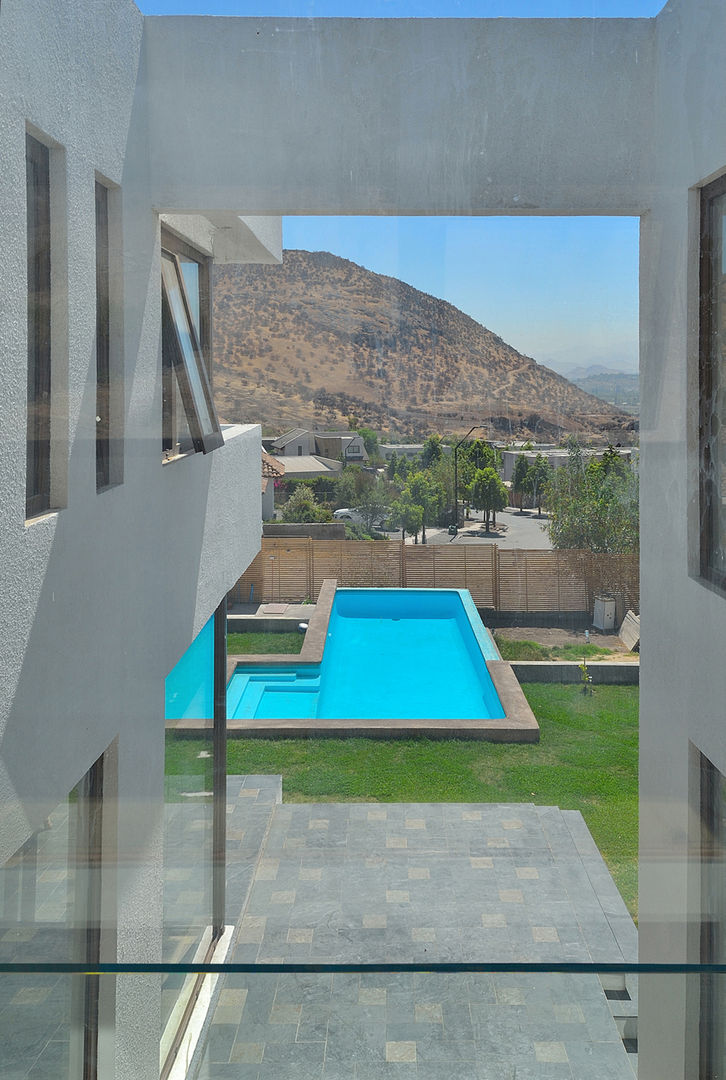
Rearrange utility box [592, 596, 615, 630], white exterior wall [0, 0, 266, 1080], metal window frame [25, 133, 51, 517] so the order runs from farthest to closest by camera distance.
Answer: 1. utility box [592, 596, 615, 630]
2. metal window frame [25, 133, 51, 517]
3. white exterior wall [0, 0, 266, 1080]

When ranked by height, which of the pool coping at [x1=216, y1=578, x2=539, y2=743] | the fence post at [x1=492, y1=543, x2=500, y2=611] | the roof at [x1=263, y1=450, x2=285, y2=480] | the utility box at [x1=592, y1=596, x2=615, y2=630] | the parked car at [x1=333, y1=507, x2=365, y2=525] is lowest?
the pool coping at [x1=216, y1=578, x2=539, y2=743]

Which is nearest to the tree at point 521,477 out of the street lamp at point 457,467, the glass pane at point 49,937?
the street lamp at point 457,467

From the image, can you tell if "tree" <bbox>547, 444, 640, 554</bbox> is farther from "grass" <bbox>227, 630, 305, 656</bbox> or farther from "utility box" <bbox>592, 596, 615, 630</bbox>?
"grass" <bbox>227, 630, 305, 656</bbox>

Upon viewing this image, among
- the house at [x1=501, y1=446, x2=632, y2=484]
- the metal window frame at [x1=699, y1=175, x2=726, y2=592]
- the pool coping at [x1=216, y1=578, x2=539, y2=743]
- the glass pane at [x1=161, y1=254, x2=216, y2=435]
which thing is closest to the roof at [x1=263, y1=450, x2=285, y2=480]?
the glass pane at [x1=161, y1=254, x2=216, y2=435]

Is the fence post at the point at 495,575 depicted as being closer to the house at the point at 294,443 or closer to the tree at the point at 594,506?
the tree at the point at 594,506

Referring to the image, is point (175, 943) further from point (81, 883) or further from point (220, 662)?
point (220, 662)

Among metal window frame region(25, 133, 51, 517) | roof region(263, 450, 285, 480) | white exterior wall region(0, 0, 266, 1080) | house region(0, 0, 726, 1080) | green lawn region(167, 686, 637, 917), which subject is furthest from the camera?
green lawn region(167, 686, 637, 917)

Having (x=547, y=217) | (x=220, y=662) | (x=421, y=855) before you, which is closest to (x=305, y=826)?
(x=421, y=855)
